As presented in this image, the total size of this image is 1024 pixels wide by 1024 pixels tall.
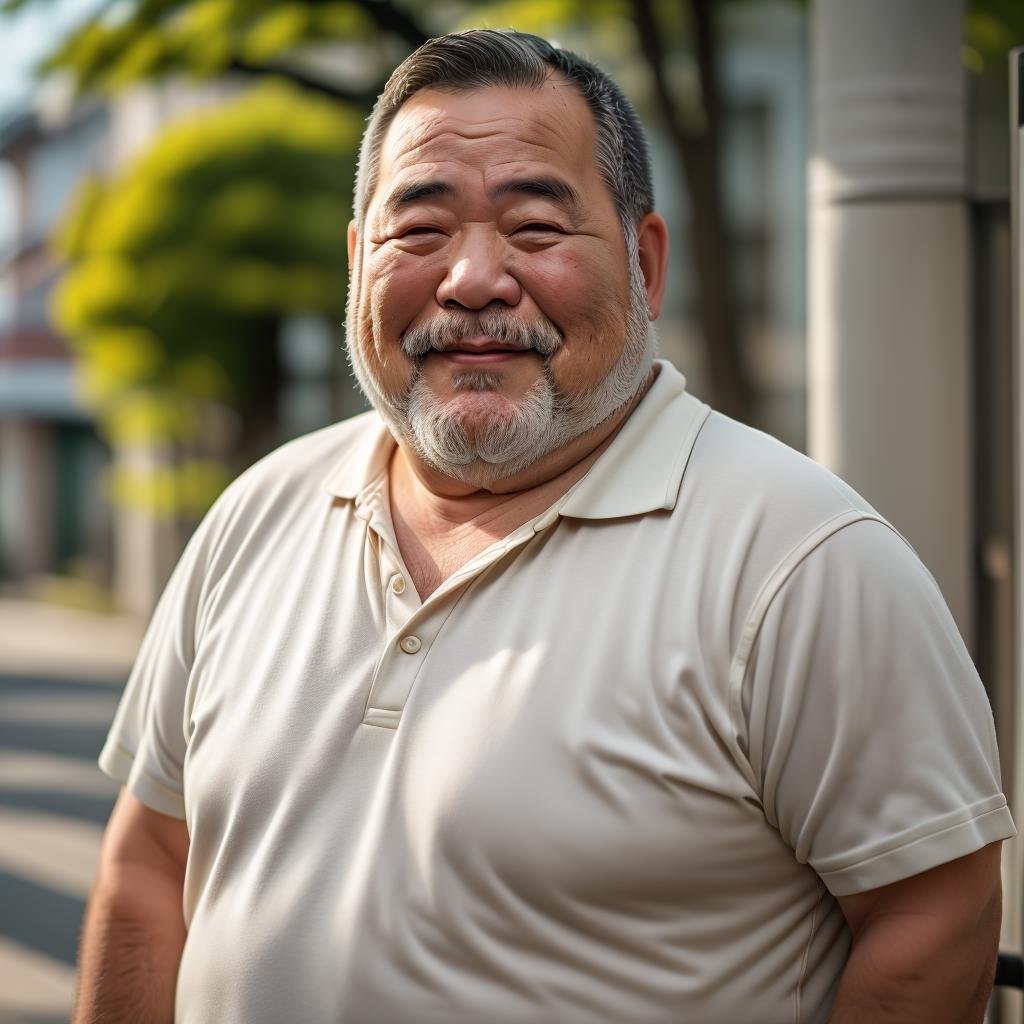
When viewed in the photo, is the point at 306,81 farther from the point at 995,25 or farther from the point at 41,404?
the point at 41,404

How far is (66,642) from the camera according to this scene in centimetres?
1620

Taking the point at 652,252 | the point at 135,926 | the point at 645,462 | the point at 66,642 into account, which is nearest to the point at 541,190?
the point at 652,252

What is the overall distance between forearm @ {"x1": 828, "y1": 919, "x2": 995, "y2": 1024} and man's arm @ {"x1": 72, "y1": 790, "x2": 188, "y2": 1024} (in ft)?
3.14

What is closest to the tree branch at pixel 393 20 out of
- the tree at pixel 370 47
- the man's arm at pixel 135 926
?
the tree at pixel 370 47

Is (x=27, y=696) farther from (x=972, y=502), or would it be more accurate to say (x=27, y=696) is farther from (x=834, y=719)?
(x=834, y=719)

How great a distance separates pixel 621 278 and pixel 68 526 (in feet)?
77.2

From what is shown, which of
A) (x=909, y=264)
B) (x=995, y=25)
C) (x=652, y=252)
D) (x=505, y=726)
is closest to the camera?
(x=505, y=726)

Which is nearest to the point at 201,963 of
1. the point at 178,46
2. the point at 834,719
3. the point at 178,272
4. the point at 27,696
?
the point at 834,719

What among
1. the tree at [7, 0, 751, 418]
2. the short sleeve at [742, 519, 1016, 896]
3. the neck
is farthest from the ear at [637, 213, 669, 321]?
the tree at [7, 0, 751, 418]

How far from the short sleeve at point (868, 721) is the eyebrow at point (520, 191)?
0.56 meters

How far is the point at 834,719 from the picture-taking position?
5.39 ft

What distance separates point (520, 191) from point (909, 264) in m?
1.10

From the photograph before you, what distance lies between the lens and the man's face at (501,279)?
189 centimetres

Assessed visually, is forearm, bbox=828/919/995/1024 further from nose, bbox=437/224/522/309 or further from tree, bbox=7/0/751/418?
tree, bbox=7/0/751/418
